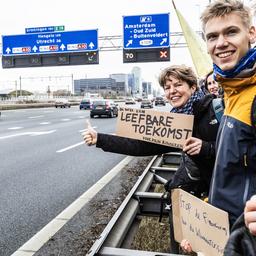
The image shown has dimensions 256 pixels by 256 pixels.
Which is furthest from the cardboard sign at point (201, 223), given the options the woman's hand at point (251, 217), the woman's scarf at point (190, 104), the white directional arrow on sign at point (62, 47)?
the white directional arrow on sign at point (62, 47)

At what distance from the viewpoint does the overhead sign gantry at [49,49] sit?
34250mm

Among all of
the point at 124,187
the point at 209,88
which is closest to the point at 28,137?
the point at 124,187

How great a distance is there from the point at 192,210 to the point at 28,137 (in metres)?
14.7

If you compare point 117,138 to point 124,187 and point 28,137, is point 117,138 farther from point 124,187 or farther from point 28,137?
point 28,137

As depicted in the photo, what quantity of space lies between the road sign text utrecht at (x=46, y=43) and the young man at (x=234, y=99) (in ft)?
108

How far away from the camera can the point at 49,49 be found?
114 feet

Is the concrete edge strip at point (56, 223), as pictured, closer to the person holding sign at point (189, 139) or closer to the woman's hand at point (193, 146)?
the person holding sign at point (189, 139)

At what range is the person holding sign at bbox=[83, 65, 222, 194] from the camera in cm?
266

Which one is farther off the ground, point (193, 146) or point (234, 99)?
point (234, 99)

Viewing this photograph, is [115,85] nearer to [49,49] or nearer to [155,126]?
[49,49]

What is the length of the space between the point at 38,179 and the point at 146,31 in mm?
25274

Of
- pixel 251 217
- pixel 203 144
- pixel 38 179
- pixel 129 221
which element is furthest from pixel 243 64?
pixel 38 179

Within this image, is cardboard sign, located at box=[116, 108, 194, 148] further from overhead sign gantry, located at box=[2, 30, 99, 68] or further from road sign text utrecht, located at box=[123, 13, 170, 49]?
overhead sign gantry, located at box=[2, 30, 99, 68]

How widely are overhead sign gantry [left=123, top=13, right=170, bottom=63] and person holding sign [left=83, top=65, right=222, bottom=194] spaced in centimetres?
2938
